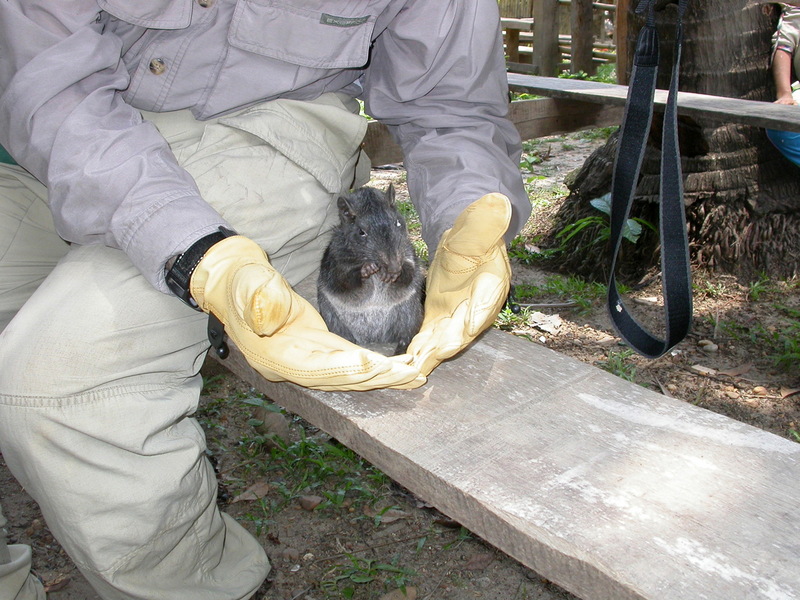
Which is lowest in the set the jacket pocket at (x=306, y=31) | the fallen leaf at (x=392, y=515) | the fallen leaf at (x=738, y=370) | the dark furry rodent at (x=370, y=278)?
the fallen leaf at (x=392, y=515)

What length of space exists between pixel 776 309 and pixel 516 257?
1586 mm

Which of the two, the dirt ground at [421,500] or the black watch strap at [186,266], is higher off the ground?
the black watch strap at [186,266]

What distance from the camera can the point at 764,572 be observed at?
134 centimetres

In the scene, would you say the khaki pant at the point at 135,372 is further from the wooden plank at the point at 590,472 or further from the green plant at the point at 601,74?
the green plant at the point at 601,74

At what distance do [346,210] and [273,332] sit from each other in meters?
0.80

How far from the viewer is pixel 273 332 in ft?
6.21

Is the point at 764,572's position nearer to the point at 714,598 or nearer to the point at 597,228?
the point at 714,598

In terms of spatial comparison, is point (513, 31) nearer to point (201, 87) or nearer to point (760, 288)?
point (760, 288)

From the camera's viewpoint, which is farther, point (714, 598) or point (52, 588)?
point (52, 588)

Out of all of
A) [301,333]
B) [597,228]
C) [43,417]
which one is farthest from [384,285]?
[597,228]

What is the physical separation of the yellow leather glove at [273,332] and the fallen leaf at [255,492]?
1.37 metres

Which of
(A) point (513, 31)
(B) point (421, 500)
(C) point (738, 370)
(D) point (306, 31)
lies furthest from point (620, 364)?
(A) point (513, 31)

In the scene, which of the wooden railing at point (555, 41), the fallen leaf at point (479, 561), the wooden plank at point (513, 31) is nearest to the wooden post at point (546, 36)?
the wooden railing at point (555, 41)

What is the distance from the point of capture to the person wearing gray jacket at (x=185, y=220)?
194cm
